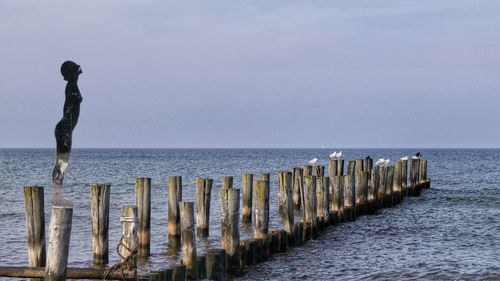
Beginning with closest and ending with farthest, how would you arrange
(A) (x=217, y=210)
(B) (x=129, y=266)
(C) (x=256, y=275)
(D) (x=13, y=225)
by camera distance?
1. (B) (x=129, y=266)
2. (C) (x=256, y=275)
3. (D) (x=13, y=225)
4. (A) (x=217, y=210)

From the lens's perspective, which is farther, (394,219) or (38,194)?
(394,219)

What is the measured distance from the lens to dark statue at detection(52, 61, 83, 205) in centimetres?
1019

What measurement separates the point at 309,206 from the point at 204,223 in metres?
2.91

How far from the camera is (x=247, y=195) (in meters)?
20.4

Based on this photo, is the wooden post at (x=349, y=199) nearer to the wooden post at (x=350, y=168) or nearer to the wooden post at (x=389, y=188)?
the wooden post at (x=350, y=168)

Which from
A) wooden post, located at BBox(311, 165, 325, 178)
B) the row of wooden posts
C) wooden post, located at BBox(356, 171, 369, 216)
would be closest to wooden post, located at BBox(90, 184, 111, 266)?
the row of wooden posts

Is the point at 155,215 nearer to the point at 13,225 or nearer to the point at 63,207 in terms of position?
the point at 13,225

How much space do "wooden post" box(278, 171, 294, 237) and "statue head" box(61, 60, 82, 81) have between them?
25.9 feet

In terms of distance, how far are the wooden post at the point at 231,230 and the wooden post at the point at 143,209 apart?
1.94m

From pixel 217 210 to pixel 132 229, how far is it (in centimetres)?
1660

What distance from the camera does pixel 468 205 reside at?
32.3 meters

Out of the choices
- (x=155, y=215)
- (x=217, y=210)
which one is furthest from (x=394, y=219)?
(x=155, y=215)

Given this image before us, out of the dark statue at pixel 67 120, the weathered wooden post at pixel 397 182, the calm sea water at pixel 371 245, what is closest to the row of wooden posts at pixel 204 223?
the calm sea water at pixel 371 245

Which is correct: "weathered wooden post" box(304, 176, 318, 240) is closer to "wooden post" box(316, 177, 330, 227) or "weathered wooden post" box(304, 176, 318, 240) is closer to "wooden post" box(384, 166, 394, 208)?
"wooden post" box(316, 177, 330, 227)
